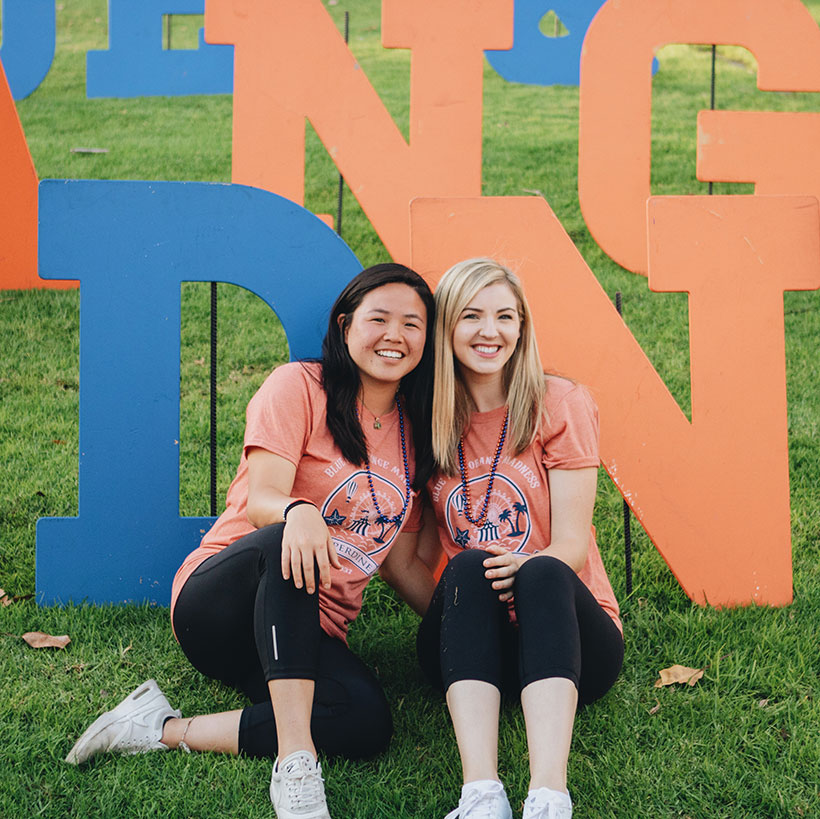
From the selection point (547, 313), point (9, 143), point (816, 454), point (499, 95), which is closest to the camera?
point (547, 313)

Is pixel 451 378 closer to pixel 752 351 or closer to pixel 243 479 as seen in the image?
pixel 243 479

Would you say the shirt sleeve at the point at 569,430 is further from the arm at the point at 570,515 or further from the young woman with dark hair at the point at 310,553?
the young woman with dark hair at the point at 310,553

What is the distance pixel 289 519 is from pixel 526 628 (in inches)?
24.6

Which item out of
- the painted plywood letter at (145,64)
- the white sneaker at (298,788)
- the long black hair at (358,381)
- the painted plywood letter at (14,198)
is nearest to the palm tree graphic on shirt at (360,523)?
the long black hair at (358,381)

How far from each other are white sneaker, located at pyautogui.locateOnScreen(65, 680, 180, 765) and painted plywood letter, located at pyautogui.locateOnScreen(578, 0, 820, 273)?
3648mm

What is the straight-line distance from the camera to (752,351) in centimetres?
328

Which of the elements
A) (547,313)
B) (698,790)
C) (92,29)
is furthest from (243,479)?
(92,29)

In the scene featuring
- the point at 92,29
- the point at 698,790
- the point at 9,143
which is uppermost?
the point at 92,29

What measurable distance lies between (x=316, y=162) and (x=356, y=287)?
6.08 meters

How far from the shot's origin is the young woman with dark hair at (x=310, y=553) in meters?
2.36

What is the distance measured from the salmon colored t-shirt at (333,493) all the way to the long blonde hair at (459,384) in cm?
15

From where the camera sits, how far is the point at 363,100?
4266 millimetres

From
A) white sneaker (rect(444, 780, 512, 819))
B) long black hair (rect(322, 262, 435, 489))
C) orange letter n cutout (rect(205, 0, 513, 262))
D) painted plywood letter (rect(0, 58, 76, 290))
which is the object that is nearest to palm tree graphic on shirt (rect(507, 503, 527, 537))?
long black hair (rect(322, 262, 435, 489))

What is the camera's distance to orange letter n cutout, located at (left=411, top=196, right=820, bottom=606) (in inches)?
128
